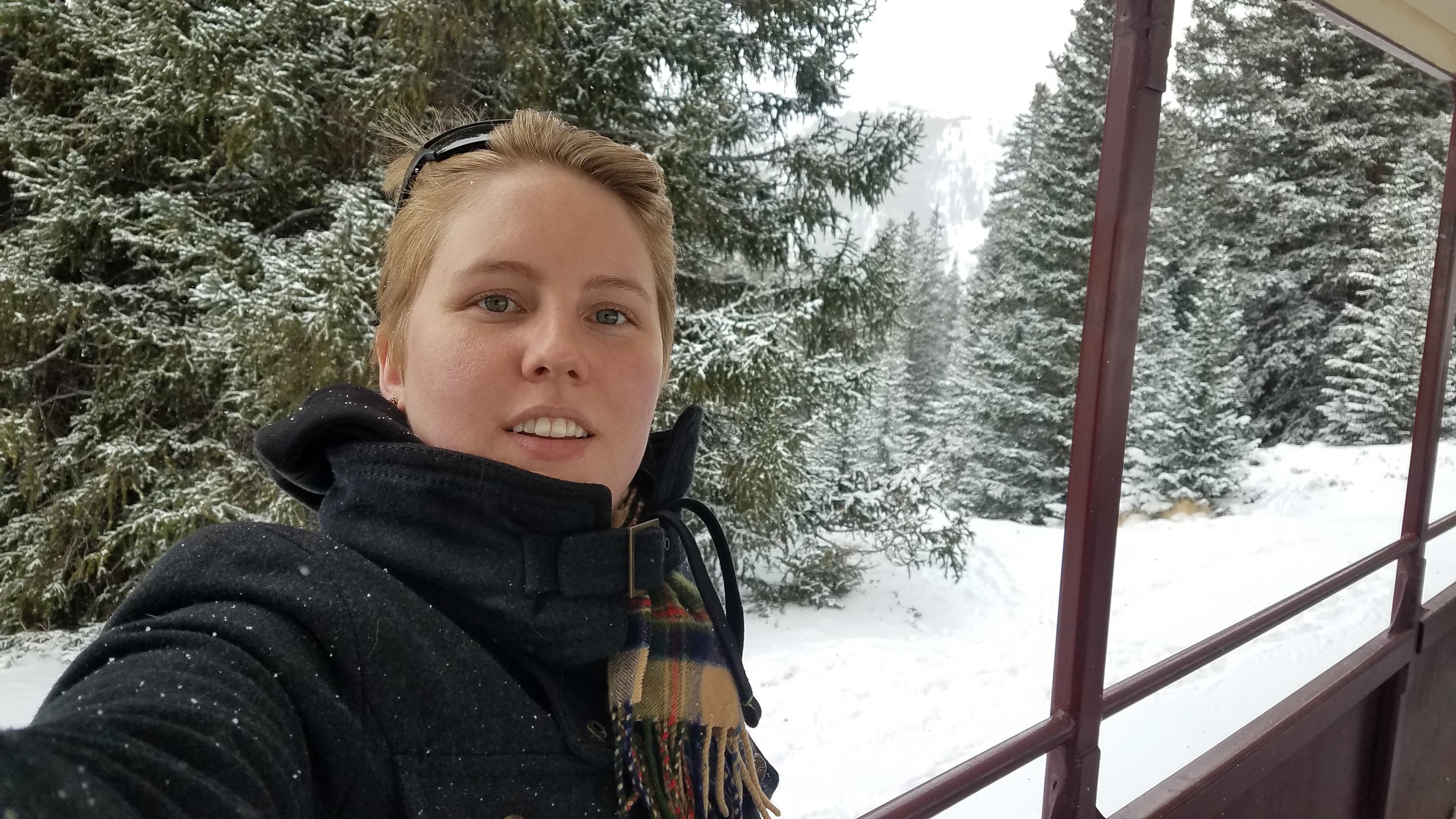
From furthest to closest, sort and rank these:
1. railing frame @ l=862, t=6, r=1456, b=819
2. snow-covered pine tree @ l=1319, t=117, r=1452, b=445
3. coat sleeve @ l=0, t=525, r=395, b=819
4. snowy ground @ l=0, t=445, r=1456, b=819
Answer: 1. snow-covered pine tree @ l=1319, t=117, r=1452, b=445
2. snowy ground @ l=0, t=445, r=1456, b=819
3. railing frame @ l=862, t=6, r=1456, b=819
4. coat sleeve @ l=0, t=525, r=395, b=819

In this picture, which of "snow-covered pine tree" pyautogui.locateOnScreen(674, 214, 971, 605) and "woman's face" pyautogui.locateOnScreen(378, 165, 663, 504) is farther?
"snow-covered pine tree" pyautogui.locateOnScreen(674, 214, 971, 605)

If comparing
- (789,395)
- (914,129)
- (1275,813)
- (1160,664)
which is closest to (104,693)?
(1160,664)

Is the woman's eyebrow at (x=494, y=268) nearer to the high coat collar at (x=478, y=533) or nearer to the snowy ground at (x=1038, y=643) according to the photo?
the high coat collar at (x=478, y=533)

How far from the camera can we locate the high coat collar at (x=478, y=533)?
0.57 m

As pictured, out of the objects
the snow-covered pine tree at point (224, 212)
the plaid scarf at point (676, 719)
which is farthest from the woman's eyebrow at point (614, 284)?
the snow-covered pine tree at point (224, 212)

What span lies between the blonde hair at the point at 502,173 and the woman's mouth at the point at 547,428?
167 millimetres

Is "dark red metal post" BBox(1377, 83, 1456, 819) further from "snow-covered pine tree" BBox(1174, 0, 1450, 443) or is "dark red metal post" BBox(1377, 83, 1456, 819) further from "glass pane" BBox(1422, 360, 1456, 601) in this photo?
"snow-covered pine tree" BBox(1174, 0, 1450, 443)

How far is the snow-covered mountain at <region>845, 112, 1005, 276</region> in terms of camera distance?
447 centimetres

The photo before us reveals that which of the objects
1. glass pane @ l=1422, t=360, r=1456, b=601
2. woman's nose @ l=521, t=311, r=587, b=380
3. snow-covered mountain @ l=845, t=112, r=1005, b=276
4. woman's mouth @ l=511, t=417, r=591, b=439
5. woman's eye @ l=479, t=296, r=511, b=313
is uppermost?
snow-covered mountain @ l=845, t=112, r=1005, b=276

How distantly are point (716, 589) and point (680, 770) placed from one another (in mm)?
180

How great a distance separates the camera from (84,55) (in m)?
3.38

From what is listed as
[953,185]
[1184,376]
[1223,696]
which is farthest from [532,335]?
[1184,376]

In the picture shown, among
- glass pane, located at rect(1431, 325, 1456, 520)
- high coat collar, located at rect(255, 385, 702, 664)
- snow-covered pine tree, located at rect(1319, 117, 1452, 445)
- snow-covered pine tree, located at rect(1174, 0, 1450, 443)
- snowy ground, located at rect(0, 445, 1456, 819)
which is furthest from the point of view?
glass pane, located at rect(1431, 325, 1456, 520)

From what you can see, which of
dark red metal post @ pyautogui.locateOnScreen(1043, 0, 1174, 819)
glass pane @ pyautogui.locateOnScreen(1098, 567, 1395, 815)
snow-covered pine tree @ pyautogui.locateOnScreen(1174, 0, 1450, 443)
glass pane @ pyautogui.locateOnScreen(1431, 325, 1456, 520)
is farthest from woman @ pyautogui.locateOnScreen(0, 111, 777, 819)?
glass pane @ pyautogui.locateOnScreen(1431, 325, 1456, 520)
